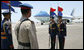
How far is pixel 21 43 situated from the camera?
98.7 inches

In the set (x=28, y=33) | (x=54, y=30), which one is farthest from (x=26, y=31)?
(x=54, y=30)

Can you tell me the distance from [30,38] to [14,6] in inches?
109

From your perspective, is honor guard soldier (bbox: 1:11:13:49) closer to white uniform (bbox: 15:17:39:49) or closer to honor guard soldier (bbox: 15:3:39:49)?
honor guard soldier (bbox: 15:3:39:49)

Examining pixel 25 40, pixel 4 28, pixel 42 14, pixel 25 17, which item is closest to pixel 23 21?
pixel 25 17

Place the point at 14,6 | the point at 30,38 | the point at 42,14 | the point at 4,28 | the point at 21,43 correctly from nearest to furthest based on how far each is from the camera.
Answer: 1. the point at 30,38
2. the point at 21,43
3. the point at 4,28
4. the point at 14,6
5. the point at 42,14

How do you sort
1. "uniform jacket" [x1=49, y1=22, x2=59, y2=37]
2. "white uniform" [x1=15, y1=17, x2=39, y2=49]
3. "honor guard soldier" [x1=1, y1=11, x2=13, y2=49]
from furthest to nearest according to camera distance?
"uniform jacket" [x1=49, y1=22, x2=59, y2=37], "honor guard soldier" [x1=1, y1=11, x2=13, y2=49], "white uniform" [x1=15, y1=17, x2=39, y2=49]

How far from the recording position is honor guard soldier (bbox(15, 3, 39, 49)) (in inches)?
92.1

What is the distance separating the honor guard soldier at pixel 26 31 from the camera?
7.67 ft

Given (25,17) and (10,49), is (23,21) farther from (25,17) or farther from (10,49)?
(10,49)

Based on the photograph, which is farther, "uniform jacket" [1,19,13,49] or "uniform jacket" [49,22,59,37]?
"uniform jacket" [49,22,59,37]

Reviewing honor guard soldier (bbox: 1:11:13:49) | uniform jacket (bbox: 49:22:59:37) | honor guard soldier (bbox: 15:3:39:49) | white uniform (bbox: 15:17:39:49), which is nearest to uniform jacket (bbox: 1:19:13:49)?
honor guard soldier (bbox: 1:11:13:49)

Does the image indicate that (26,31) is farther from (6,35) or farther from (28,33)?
(6,35)

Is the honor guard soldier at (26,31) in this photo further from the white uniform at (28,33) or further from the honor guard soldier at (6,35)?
the honor guard soldier at (6,35)

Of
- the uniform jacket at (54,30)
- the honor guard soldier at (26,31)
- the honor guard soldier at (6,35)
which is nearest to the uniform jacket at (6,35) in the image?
the honor guard soldier at (6,35)
